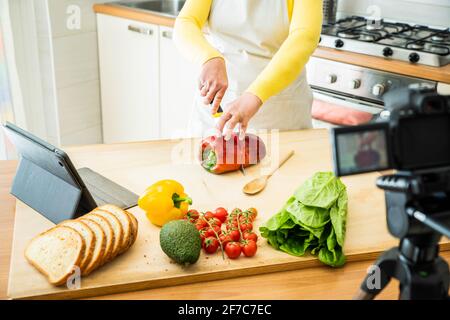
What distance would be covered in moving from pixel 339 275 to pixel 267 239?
0.54 feet

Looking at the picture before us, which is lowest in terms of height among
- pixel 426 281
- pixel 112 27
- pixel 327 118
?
pixel 327 118

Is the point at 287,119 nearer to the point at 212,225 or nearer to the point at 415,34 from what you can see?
the point at 212,225

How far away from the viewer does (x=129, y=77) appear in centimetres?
294

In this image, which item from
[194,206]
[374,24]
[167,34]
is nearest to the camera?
[194,206]

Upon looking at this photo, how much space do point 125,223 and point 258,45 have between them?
901mm

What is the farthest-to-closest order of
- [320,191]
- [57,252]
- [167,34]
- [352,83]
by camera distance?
1. [167,34]
2. [352,83]
3. [320,191]
4. [57,252]


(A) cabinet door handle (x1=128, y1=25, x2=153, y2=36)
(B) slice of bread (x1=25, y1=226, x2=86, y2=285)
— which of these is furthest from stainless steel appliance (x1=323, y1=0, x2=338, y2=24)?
(B) slice of bread (x1=25, y1=226, x2=86, y2=285)

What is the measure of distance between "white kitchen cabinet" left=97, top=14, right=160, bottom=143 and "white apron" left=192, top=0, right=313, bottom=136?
39.6 inches

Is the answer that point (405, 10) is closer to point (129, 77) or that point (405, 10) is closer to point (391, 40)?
point (391, 40)

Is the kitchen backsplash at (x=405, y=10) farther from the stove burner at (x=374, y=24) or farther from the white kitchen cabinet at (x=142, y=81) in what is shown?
the white kitchen cabinet at (x=142, y=81)

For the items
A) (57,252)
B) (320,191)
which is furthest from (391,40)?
(57,252)

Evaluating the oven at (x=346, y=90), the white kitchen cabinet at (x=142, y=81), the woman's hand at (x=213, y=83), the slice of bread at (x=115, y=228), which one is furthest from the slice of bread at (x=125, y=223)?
the white kitchen cabinet at (x=142, y=81)
